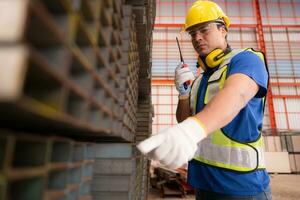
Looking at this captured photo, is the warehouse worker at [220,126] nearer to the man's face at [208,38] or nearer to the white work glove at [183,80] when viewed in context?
the man's face at [208,38]

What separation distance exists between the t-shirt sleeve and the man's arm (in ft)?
0.46

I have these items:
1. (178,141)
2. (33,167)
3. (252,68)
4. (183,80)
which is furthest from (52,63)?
(183,80)

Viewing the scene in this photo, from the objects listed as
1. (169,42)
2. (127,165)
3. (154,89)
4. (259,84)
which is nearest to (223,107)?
(259,84)

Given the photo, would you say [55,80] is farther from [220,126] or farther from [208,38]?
[208,38]

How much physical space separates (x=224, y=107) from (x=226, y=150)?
1.88 ft

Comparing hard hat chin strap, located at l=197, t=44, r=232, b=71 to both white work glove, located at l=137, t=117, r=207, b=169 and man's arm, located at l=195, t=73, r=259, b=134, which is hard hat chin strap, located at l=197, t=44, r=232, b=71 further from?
white work glove, located at l=137, t=117, r=207, b=169

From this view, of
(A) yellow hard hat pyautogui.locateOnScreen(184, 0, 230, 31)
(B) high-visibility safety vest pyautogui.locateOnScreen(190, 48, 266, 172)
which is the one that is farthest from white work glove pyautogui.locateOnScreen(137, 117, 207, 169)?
(A) yellow hard hat pyautogui.locateOnScreen(184, 0, 230, 31)

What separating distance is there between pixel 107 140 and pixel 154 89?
409 inches

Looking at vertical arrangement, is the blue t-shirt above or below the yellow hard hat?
below

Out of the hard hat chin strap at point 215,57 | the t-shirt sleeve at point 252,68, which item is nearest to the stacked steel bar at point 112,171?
the t-shirt sleeve at point 252,68

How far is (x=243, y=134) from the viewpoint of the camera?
1561mm

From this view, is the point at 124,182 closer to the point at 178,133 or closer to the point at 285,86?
the point at 178,133

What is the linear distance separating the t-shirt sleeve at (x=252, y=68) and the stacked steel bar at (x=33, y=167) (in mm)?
937

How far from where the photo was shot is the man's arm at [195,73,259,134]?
3.58ft
